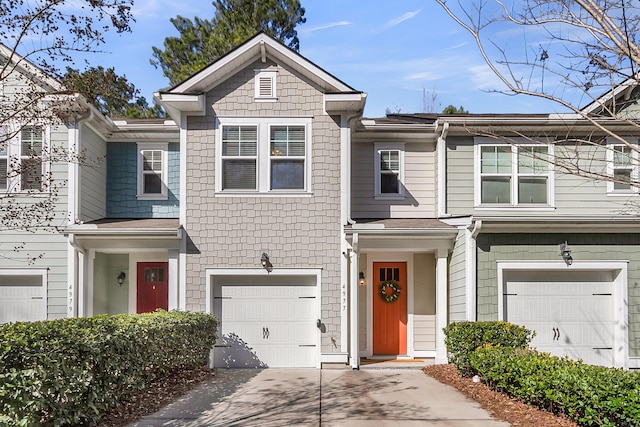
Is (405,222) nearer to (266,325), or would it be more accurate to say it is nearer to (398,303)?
(398,303)

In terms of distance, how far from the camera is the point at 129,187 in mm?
14812

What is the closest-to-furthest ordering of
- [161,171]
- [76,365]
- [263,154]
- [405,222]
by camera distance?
[76,365], [263,154], [405,222], [161,171]

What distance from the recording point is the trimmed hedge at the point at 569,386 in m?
6.73

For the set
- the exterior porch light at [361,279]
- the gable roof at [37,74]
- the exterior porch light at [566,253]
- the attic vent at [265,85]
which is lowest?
the exterior porch light at [361,279]

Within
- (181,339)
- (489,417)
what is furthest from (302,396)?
(489,417)

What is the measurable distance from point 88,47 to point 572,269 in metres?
9.69

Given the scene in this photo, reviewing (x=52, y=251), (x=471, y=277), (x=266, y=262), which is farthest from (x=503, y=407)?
(x=52, y=251)

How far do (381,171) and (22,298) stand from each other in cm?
817

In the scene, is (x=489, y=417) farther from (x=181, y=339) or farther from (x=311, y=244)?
(x=311, y=244)

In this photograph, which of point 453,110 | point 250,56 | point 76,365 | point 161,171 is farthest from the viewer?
point 453,110

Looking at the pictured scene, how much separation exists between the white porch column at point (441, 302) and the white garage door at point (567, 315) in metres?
1.30

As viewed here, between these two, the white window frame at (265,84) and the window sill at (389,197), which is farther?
the window sill at (389,197)

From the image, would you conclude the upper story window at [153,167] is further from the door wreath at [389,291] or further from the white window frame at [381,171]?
the door wreath at [389,291]

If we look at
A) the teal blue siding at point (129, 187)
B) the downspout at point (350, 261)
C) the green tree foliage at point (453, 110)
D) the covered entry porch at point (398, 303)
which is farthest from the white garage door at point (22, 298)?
the green tree foliage at point (453, 110)
